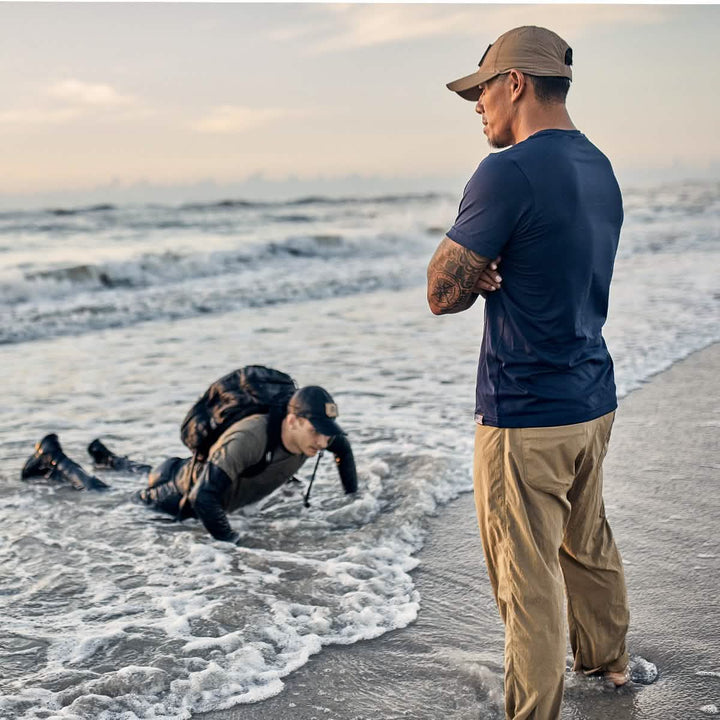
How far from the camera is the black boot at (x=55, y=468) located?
591cm

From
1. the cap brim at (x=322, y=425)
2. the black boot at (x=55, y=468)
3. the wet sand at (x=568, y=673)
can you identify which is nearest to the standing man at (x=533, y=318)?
the wet sand at (x=568, y=673)

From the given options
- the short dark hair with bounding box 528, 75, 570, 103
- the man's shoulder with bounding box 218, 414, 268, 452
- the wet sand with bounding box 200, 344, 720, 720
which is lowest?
the wet sand with bounding box 200, 344, 720, 720

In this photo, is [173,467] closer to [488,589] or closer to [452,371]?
[488,589]

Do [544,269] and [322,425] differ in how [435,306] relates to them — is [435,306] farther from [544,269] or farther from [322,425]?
[322,425]

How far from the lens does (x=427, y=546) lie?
4715 mm

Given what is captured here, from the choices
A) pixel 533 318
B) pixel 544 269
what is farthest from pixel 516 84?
pixel 533 318

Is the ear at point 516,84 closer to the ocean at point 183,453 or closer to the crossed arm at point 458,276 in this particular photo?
the crossed arm at point 458,276

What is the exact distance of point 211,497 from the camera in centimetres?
471

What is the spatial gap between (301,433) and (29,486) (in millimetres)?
2397

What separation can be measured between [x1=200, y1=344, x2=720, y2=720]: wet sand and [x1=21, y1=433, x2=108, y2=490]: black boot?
245 cm

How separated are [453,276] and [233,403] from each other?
261cm

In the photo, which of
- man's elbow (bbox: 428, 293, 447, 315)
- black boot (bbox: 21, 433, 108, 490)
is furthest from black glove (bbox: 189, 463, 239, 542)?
man's elbow (bbox: 428, 293, 447, 315)

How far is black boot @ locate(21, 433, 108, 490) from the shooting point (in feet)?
19.4

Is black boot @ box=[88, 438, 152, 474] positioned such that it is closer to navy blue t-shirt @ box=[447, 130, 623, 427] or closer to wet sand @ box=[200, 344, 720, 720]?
wet sand @ box=[200, 344, 720, 720]
